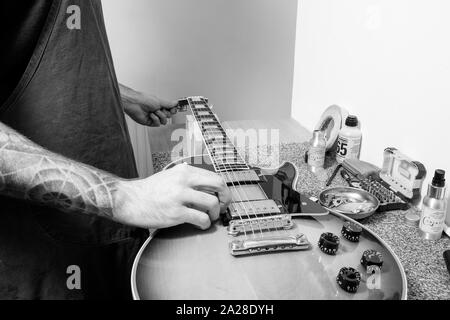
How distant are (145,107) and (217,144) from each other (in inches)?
12.1

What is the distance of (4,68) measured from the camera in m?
0.70

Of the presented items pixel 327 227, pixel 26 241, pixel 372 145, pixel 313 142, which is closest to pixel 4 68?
pixel 26 241

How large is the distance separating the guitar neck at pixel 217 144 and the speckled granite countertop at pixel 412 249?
20 cm

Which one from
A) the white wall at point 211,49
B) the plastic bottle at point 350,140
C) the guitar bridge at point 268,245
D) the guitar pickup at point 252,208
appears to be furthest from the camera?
the white wall at point 211,49

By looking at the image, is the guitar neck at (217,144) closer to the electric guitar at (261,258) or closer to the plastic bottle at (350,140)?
the electric guitar at (261,258)

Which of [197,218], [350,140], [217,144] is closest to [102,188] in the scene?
[197,218]

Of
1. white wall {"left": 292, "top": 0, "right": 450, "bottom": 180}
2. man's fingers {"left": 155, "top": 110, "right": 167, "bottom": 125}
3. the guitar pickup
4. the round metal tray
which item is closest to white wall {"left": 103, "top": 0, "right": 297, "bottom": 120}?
white wall {"left": 292, "top": 0, "right": 450, "bottom": 180}

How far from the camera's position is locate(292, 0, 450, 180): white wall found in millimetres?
888

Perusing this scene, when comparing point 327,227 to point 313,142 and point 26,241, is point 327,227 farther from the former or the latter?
point 26,241

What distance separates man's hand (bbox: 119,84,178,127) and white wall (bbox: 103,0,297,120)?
0.24 metres

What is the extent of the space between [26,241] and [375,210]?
2.48 feet

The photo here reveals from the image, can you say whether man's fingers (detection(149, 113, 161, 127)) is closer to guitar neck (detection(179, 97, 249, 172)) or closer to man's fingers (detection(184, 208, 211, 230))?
guitar neck (detection(179, 97, 249, 172))

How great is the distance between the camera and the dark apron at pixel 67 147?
28.1 inches

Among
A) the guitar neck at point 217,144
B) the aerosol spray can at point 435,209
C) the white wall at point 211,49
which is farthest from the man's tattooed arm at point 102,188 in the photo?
the white wall at point 211,49
